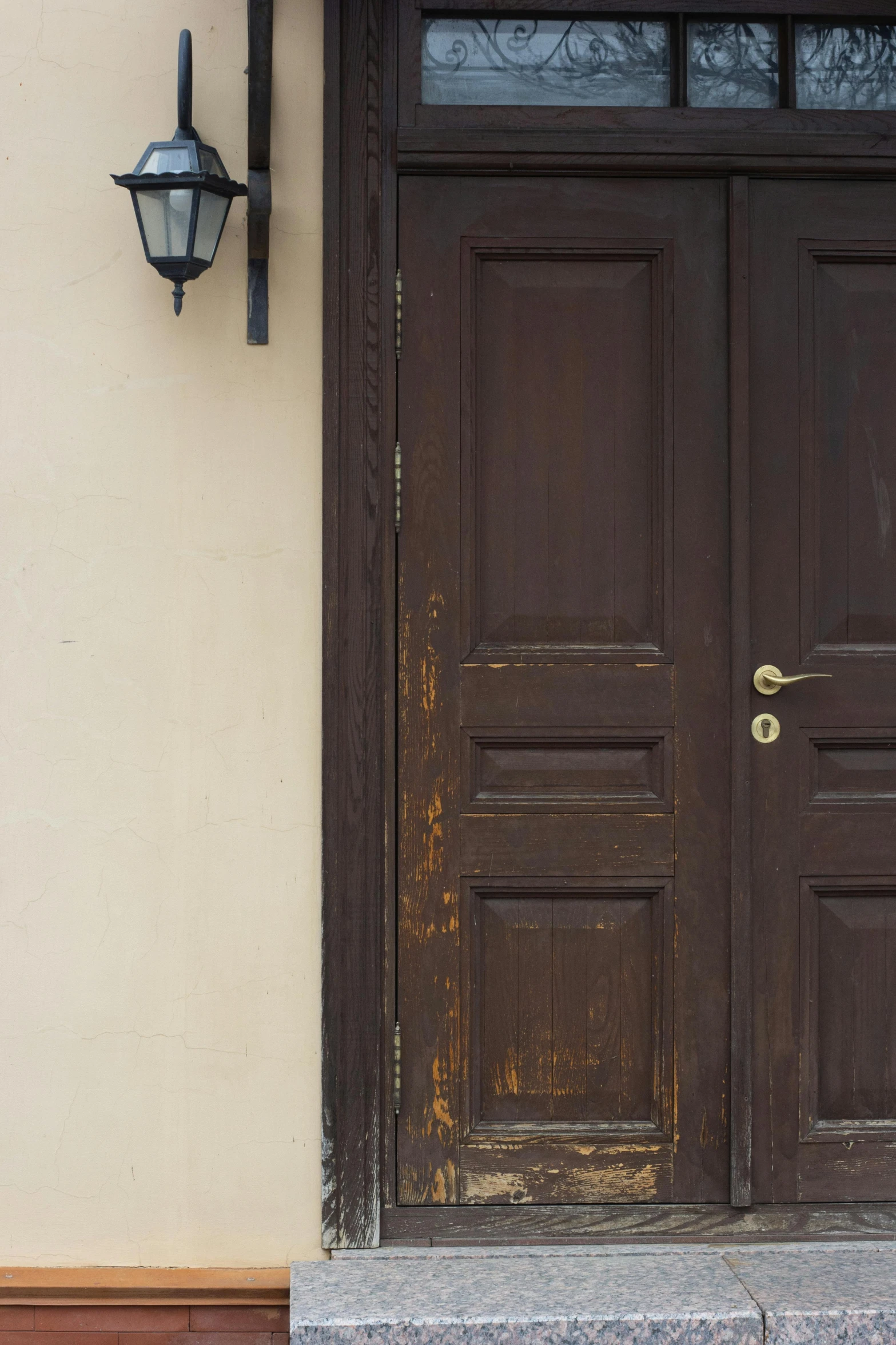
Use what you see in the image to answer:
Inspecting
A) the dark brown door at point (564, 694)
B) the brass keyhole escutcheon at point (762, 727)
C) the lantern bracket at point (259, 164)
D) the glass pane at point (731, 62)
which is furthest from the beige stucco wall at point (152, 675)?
the brass keyhole escutcheon at point (762, 727)

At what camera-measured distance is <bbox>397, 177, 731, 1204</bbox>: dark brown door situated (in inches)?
100

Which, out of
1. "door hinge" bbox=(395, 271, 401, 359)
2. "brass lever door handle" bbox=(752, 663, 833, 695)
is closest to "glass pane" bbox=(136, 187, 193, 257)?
"door hinge" bbox=(395, 271, 401, 359)

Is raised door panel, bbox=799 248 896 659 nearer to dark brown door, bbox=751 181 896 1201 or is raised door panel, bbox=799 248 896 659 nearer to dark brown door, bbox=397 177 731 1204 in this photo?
dark brown door, bbox=751 181 896 1201

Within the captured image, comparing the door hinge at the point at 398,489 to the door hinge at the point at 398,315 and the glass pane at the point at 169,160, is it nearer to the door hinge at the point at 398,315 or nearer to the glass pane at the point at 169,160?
the door hinge at the point at 398,315

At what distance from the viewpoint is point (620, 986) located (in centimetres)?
257

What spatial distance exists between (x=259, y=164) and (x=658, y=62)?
98cm

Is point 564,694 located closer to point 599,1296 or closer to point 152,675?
point 152,675

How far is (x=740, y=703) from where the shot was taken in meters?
2.56

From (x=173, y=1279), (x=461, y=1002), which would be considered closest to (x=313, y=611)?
(x=461, y=1002)

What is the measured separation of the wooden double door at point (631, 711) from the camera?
100 inches

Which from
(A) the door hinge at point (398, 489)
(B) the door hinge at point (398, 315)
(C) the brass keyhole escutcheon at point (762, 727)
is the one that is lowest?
(C) the brass keyhole escutcheon at point (762, 727)

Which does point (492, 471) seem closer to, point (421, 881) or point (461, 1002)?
point (421, 881)

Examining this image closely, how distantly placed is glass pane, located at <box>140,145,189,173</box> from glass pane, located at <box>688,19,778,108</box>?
120cm

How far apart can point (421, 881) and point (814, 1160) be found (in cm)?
114
